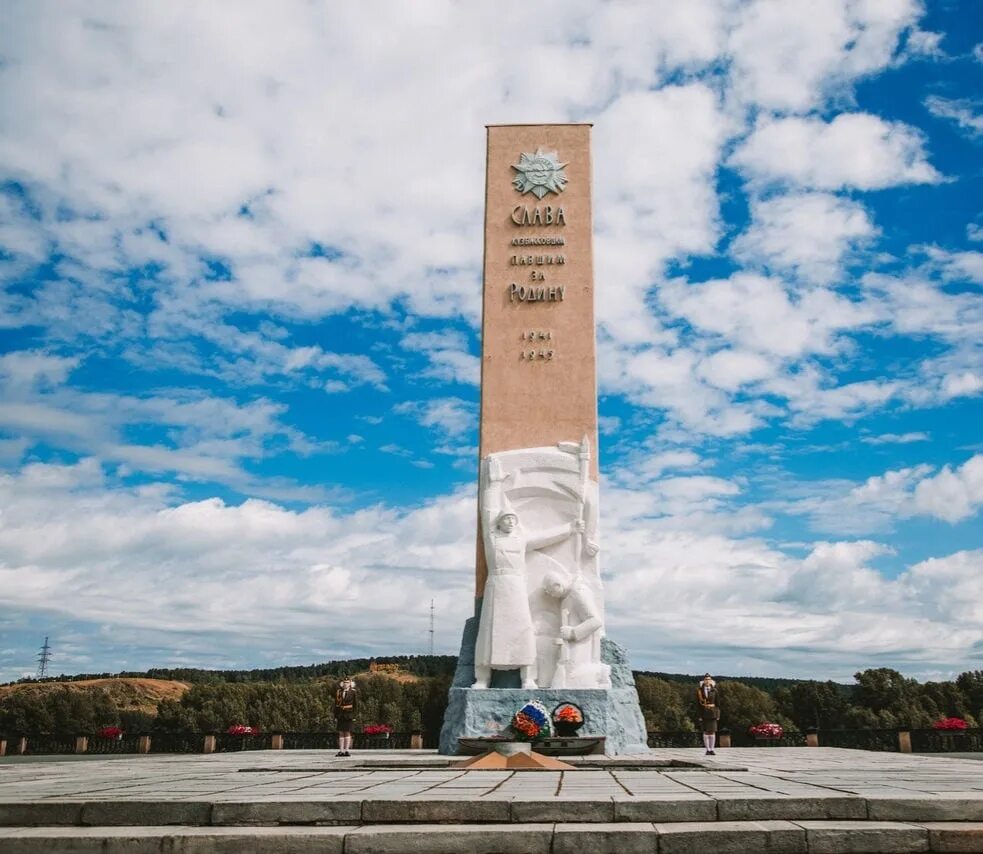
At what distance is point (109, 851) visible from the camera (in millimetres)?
4633

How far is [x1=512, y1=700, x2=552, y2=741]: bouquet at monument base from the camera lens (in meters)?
9.34

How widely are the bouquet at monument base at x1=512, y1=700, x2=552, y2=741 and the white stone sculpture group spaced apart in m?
1.99

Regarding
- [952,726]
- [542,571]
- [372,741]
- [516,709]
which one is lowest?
[372,741]

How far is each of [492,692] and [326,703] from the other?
1088 inches

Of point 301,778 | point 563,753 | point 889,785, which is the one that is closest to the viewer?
point 889,785

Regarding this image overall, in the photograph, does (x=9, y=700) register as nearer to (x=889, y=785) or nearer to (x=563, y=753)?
(x=563, y=753)

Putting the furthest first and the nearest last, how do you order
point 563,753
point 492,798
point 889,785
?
point 563,753 < point 889,785 < point 492,798

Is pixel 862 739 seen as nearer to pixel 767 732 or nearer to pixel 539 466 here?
pixel 767 732

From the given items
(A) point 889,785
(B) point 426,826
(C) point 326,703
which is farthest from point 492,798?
(C) point 326,703

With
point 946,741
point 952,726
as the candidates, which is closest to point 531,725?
point 946,741

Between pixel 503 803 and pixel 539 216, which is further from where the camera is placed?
pixel 539 216

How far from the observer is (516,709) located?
11.4 m

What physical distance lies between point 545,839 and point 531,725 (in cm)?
498

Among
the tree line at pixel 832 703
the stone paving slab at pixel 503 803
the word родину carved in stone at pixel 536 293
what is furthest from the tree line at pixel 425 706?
the stone paving slab at pixel 503 803
